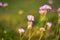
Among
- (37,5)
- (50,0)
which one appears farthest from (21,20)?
(50,0)

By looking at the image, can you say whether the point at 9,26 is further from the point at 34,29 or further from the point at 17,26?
the point at 34,29

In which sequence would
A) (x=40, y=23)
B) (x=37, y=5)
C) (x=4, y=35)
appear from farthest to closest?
(x=37, y=5) < (x=40, y=23) < (x=4, y=35)

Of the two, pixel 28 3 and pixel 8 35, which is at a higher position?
pixel 28 3

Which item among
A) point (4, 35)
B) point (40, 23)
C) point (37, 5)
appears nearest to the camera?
point (4, 35)

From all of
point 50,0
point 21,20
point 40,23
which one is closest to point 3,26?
point 21,20

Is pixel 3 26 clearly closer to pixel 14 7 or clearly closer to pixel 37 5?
pixel 14 7

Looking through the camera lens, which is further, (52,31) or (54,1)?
(54,1)
